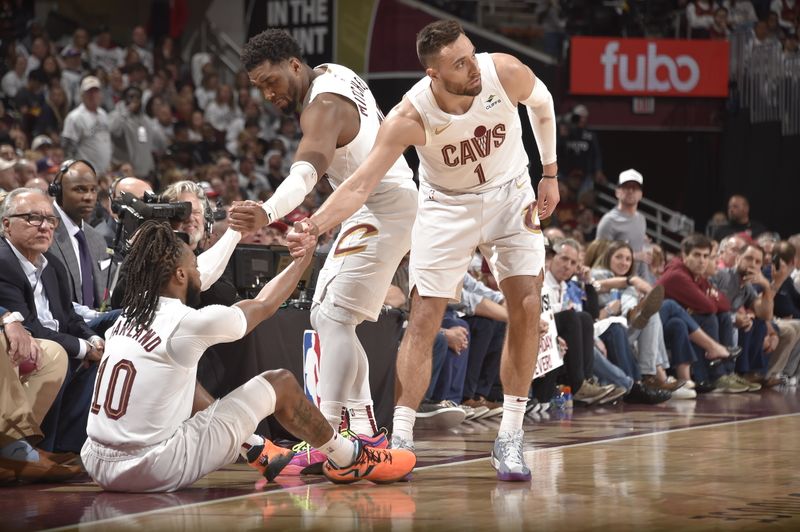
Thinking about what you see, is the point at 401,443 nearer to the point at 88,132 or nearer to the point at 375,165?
the point at 375,165

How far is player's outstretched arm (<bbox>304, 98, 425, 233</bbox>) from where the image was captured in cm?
426

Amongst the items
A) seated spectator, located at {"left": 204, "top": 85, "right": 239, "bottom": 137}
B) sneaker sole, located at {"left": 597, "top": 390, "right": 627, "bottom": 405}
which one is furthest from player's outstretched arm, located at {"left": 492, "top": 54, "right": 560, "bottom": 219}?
seated spectator, located at {"left": 204, "top": 85, "right": 239, "bottom": 137}

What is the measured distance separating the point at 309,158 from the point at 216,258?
658mm

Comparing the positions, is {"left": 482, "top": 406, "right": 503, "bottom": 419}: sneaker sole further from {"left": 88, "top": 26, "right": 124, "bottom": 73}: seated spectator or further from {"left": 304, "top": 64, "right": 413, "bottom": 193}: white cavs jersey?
{"left": 88, "top": 26, "right": 124, "bottom": 73}: seated spectator

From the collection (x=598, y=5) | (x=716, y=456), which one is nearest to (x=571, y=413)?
(x=716, y=456)

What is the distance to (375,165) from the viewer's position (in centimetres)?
438

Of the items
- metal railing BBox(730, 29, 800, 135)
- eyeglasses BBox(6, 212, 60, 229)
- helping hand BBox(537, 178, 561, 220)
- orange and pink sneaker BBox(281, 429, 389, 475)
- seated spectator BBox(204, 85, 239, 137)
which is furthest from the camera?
metal railing BBox(730, 29, 800, 135)

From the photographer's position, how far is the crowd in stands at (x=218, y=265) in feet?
16.2

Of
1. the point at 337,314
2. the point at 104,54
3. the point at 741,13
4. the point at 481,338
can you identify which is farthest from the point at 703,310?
the point at 741,13

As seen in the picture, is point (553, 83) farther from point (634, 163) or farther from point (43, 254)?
point (43, 254)

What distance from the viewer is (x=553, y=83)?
1545cm

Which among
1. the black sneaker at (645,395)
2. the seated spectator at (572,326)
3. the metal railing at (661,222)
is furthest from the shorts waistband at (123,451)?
the metal railing at (661,222)

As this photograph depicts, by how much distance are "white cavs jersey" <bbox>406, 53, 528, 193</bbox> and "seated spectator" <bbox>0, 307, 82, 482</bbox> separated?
64.8 inches

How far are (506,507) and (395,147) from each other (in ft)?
4.48
